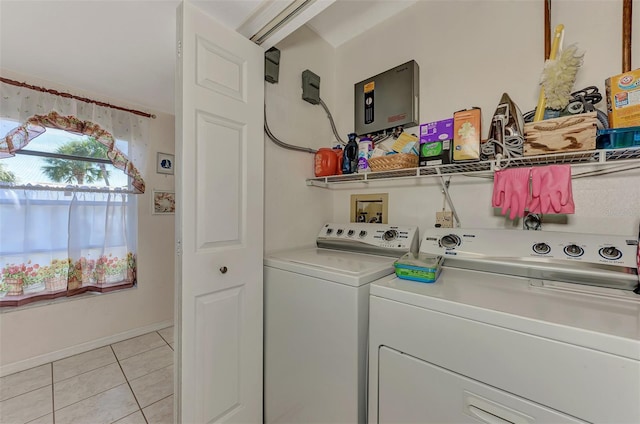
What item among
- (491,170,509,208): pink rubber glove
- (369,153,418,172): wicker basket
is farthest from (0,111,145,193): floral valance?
(491,170,509,208): pink rubber glove

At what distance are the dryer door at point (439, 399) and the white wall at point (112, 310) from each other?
113 inches

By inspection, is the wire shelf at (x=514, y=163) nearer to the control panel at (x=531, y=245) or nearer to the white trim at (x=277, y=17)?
the control panel at (x=531, y=245)

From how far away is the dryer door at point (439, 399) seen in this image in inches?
27.0

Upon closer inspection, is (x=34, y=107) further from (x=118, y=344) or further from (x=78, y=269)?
(x=118, y=344)

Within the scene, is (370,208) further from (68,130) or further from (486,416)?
(68,130)

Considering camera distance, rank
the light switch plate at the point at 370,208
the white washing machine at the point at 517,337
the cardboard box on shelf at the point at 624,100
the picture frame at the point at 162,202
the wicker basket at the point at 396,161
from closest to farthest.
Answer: the white washing machine at the point at 517,337 < the cardboard box on shelf at the point at 624,100 < the wicker basket at the point at 396,161 < the light switch plate at the point at 370,208 < the picture frame at the point at 162,202

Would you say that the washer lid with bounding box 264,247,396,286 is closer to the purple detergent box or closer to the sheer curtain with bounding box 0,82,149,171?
the purple detergent box

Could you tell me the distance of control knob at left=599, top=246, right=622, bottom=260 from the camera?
36.2 inches

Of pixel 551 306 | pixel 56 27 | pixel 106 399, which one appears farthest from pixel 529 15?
pixel 106 399

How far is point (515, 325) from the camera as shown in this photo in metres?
Result: 0.69

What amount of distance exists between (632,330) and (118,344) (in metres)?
3.55

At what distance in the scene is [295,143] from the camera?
1738 mm

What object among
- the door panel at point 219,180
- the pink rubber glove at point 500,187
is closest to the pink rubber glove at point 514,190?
the pink rubber glove at point 500,187

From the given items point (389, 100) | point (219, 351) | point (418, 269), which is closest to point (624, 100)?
point (418, 269)
